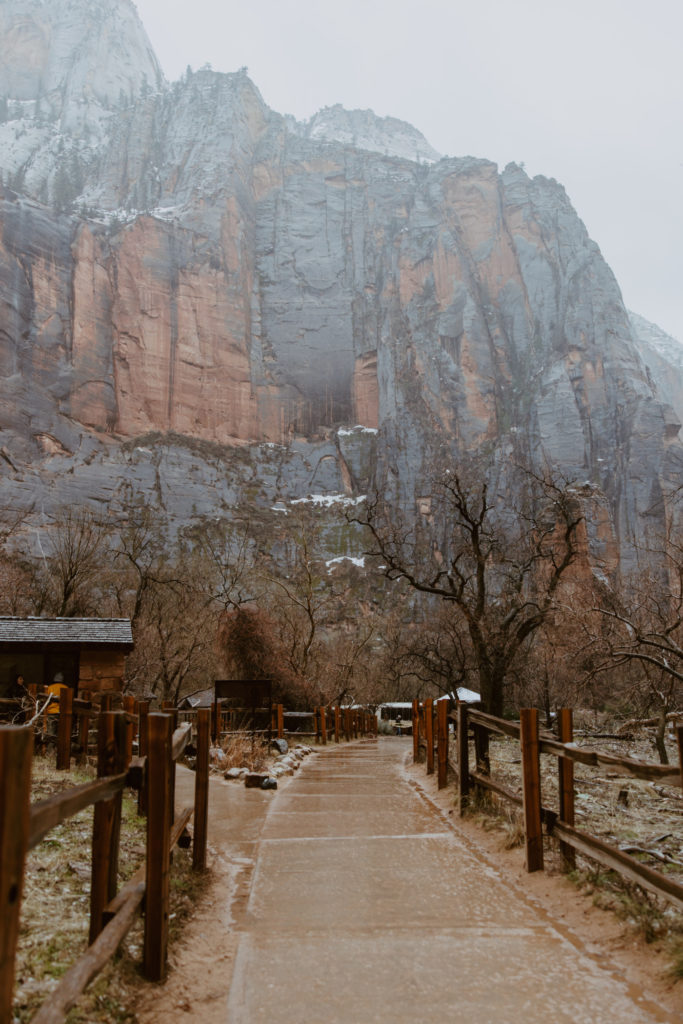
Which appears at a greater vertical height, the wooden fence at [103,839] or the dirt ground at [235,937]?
the wooden fence at [103,839]

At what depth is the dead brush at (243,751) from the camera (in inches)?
539

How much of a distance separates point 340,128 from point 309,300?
6850cm

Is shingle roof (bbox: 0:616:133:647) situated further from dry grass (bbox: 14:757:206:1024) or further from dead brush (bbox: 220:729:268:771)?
dry grass (bbox: 14:757:206:1024)

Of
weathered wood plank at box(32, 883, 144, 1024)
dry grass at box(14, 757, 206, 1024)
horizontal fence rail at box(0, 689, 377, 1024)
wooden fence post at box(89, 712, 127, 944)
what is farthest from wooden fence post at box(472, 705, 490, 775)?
weathered wood plank at box(32, 883, 144, 1024)

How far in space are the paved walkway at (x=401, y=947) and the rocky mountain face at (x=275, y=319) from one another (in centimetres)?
6206

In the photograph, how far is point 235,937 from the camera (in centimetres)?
437

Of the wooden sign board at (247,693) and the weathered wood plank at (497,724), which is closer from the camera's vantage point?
the weathered wood plank at (497,724)

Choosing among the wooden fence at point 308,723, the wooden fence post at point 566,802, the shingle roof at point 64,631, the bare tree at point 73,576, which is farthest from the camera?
the bare tree at point 73,576

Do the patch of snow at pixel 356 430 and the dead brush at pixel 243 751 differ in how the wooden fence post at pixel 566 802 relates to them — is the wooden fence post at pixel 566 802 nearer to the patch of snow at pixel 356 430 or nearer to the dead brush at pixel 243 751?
the dead brush at pixel 243 751

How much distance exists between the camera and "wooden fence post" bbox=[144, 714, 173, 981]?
355 centimetres

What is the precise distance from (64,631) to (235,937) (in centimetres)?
1367

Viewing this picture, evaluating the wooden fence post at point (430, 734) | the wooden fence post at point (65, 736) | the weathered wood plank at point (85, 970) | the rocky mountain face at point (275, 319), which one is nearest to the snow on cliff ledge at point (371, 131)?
the rocky mountain face at point (275, 319)

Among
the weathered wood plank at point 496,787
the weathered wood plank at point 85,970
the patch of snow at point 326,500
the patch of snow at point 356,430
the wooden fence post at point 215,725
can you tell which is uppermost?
the patch of snow at point 356,430

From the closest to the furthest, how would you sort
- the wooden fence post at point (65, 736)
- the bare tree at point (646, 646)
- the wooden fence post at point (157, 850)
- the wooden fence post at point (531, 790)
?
the wooden fence post at point (157, 850) < the wooden fence post at point (531, 790) < the wooden fence post at point (65, 736) < the bare tree at point (646, 646)
